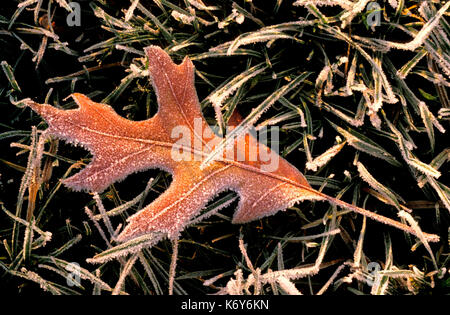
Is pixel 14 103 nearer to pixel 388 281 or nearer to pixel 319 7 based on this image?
pixel 319 7

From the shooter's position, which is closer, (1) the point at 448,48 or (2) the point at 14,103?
(1) the point at 448,48

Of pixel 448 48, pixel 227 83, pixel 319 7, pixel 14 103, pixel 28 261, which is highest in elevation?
pixel 319 7

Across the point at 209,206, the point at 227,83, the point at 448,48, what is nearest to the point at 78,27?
the point at 227,83

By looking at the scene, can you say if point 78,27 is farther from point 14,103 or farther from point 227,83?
point 227,83

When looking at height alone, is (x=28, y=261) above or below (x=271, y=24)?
below

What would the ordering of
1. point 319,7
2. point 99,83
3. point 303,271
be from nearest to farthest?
point 303,271, point 319,7, point 99,83

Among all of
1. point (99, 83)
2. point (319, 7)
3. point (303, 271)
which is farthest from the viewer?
point (99, 83)
